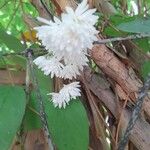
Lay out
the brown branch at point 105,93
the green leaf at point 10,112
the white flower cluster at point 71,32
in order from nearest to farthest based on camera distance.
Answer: the white flower cluster at point 71,32 → the green leaf at point 10,112 → the brown branch at point 105,93

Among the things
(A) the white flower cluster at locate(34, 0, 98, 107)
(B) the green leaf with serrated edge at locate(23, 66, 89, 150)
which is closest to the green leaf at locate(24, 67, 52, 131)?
(B) the green leaf with serrated edge at locate(23, 66, 89, 150)

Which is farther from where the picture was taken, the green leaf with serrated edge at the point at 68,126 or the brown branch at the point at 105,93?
the brown branch at the point at 105,93

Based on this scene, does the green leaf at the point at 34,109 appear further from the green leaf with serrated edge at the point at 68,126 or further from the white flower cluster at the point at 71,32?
the white flower cluster at the point at 71,32

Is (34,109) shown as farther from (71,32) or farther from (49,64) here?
(71,32)

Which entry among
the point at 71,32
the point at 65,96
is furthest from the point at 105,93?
the point at 71,32

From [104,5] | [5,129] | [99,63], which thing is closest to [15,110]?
[5,129]

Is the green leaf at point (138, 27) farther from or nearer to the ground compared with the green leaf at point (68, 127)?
farther from the ground

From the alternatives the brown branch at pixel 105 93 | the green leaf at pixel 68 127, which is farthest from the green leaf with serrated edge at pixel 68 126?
the brown branch at pixel 105 93
